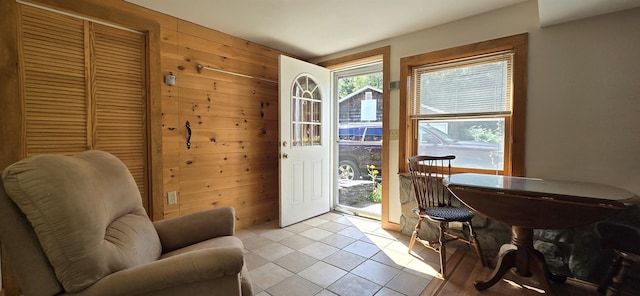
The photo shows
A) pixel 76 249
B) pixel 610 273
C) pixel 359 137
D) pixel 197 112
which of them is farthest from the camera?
pixel 359 137

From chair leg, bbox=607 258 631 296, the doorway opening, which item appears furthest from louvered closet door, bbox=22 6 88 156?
chair leg, bbox=607 258 631 296

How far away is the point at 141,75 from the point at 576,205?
3.17 m

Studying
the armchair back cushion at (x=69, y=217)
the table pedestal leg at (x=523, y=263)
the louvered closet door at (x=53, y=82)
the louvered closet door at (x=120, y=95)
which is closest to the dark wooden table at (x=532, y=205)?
the table pedestal leg at (x=523, y=263)

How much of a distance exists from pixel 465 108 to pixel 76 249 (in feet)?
9.04

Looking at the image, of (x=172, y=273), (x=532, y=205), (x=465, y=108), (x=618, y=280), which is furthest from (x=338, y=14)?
(x=618, y=280)

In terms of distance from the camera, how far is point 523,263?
175 cm

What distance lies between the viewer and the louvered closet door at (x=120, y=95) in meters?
2.04

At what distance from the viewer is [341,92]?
3617 millimetres

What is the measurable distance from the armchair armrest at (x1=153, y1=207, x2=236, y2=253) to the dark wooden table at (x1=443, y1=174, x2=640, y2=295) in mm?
1534

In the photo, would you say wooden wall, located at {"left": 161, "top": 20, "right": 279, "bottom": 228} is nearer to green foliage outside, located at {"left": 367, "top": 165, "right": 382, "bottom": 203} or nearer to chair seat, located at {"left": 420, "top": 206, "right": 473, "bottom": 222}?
green foliage outside, located at {"left": 367, "top": 165, "right": 382, "bottom": 203}

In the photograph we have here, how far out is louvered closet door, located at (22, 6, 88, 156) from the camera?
1757 mm

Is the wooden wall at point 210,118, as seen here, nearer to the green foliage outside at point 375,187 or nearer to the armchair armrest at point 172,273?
the green foliage outside at point 375,187

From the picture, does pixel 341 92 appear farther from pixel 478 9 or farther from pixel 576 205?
pixel 576 205

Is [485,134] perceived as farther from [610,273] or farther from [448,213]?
[610,273]
